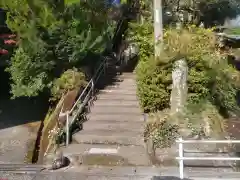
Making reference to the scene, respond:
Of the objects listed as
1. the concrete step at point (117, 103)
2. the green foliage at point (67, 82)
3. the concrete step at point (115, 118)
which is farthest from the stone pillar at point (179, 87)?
the green foliage at point (67, 82)

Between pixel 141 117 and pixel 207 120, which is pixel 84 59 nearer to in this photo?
pixel 141 117

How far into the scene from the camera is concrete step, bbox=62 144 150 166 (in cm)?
874

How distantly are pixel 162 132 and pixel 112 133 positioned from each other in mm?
1451

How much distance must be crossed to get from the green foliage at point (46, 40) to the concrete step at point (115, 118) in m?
2.15

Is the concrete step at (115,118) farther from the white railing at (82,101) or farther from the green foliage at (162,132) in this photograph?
the green foliage at (162,132)

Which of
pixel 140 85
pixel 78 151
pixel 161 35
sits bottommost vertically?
pixel 78 151

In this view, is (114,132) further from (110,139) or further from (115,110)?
(115,110)

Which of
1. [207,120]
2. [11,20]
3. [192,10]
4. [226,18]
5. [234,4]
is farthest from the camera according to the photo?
[226,18]

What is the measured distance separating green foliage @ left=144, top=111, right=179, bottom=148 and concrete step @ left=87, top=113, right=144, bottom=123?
101 cm

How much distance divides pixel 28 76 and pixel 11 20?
177 cm

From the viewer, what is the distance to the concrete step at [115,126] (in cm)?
1061

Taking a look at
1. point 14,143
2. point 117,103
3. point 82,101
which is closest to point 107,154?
point 82,101

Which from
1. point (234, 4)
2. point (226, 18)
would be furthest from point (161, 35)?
point (226, 18)

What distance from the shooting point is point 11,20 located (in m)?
12.4
